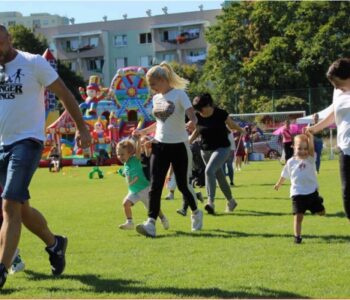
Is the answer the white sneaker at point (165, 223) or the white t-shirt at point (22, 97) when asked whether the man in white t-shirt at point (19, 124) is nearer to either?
the white t-shirt at point (22, 97)

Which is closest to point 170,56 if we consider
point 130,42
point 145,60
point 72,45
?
point 145,60

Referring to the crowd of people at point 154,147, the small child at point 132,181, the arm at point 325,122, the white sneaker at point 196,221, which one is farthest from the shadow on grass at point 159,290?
the small child at point 132,181

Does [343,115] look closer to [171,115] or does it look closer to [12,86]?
[171,115]

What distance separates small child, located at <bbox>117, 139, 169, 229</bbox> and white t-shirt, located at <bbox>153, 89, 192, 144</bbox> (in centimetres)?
79

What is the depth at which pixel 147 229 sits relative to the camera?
7.93 metres

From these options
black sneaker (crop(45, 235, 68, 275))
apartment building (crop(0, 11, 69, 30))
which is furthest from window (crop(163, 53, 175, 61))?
black sneaker (crop(45, 235, 68, 275))

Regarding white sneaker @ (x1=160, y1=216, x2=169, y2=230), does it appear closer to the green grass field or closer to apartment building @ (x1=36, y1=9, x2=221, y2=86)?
the green grass field

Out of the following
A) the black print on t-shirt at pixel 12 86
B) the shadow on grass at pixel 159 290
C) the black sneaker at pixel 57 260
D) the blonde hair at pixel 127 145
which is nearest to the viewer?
the shadow on grass at pixel 159 290

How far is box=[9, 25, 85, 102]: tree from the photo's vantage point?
69375 mm

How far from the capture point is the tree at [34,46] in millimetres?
69375

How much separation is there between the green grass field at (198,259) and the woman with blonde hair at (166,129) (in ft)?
1.64

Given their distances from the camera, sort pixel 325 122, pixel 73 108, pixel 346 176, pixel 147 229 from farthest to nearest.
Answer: pixel 147 229 → pixel 325 122 → pixel 346 176 → pixel 73 108

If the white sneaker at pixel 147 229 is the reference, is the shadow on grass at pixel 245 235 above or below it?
below

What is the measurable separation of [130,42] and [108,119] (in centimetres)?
4955
